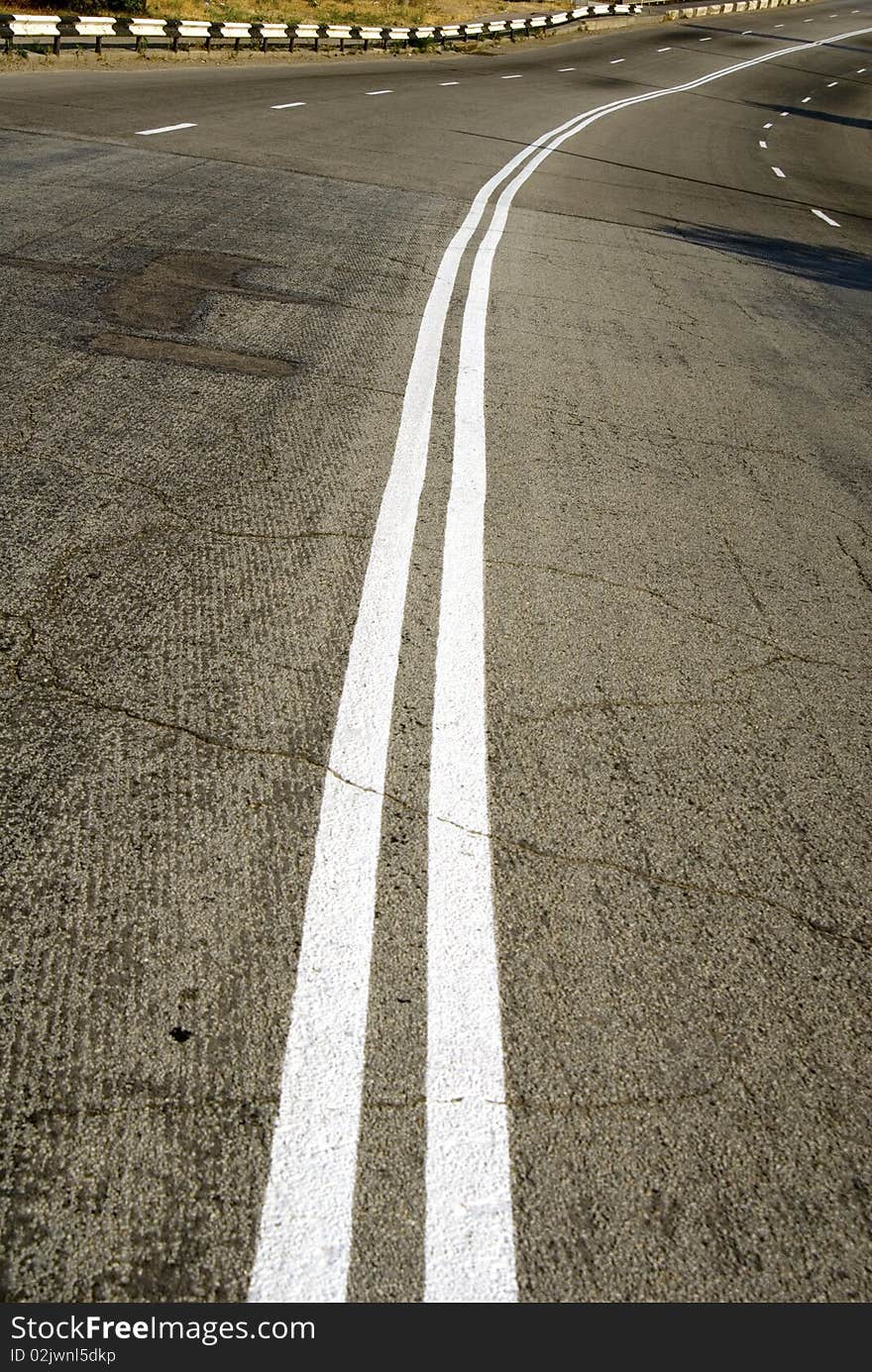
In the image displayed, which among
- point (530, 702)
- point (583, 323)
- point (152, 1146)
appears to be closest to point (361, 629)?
point (530, 702)

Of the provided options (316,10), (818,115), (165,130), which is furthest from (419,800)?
(316,10)

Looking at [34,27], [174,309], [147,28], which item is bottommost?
[174,309]

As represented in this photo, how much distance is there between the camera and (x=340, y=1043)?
2.69m

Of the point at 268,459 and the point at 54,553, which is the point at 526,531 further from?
the point at 54,553

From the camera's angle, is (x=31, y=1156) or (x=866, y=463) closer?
(x=31, y=1156)

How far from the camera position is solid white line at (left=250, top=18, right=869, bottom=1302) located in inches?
89.2

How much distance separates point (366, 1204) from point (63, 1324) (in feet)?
1.91

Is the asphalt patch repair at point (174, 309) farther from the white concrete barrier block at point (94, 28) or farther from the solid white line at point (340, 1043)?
the white concrete barrier block at point (94, 28)

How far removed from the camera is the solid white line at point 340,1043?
2.27m

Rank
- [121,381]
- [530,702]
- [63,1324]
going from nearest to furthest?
1. [63,1324]
2. [530,702]
3. [121,381]

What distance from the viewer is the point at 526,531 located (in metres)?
5.57

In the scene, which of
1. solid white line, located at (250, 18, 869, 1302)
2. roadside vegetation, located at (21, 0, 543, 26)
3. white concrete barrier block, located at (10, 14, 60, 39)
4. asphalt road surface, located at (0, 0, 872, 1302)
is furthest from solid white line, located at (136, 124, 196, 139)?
roadside vegetation, located at (21, 0, 543, 26)

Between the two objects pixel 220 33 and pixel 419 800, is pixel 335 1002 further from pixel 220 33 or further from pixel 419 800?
pixel 220 33

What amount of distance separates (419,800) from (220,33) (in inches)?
1265
